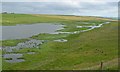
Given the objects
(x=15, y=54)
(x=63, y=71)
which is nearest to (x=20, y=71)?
(x=63, y=71)

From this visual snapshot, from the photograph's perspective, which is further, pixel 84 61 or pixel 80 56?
pixel 80 56

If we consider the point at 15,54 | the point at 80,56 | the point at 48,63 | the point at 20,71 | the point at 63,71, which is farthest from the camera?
the point at 15,54

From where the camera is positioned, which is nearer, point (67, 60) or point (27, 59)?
point (67, 60)

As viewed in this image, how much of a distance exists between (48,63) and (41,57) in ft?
23.7

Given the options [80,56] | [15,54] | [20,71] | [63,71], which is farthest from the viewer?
[15,54]

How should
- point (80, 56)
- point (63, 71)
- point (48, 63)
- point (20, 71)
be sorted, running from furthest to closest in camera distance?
point (80, 56), point (48, 63), point (20, 71), point (63, 71)

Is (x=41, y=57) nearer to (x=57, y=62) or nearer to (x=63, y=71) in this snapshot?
(x=57, y=62)

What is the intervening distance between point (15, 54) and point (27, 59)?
739cm

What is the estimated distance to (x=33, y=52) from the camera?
198 ft

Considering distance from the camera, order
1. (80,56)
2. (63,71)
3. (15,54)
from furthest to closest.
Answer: (15,54) < (80,56) < (63,71)

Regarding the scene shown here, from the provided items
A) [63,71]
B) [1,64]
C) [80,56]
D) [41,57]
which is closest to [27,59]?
[41,57]

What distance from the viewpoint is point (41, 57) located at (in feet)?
174

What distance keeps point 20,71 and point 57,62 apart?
9572 millimetres

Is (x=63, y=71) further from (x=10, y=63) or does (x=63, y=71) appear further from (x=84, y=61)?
(x=10, y=63)
